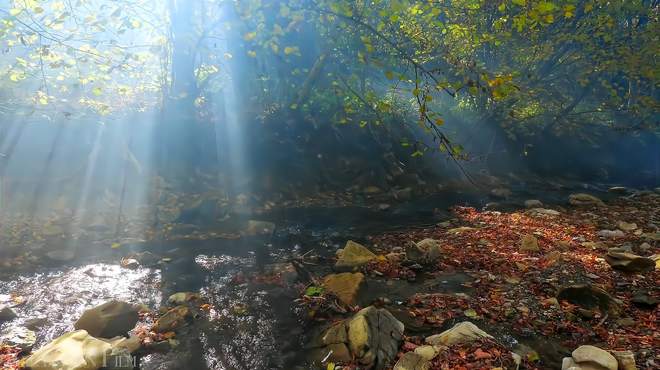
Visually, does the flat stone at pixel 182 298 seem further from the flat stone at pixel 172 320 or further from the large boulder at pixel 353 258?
the large boulder at pixel 353 258

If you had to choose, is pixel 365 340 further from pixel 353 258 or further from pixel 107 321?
pixel 107 321

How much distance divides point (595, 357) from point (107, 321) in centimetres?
674

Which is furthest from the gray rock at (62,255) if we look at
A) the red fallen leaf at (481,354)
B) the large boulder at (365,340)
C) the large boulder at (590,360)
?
the large boulder at (590,360)

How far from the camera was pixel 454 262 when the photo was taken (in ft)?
27.1

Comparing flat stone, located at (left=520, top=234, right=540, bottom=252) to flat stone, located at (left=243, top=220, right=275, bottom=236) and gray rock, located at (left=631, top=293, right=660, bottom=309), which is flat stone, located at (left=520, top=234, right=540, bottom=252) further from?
flat stone, located at (left=243, top=220, right=275, bottom=236)

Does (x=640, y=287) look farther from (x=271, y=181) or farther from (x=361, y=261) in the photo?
(x=271, y=181)

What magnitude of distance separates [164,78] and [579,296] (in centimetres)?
1695

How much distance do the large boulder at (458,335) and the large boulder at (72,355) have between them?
4.29 meters

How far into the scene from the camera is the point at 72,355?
15.0 ft

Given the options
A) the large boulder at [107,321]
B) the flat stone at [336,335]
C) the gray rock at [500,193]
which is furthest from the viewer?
the gray rock at [500,193]

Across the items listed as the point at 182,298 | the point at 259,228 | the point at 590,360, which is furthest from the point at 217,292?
the point at 590,360

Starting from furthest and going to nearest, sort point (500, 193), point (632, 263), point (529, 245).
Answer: point (500, 193)
point (529, 245)
point (632, 263)

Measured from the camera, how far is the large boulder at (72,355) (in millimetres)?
4441

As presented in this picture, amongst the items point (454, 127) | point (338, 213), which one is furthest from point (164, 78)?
point (454, 127)
